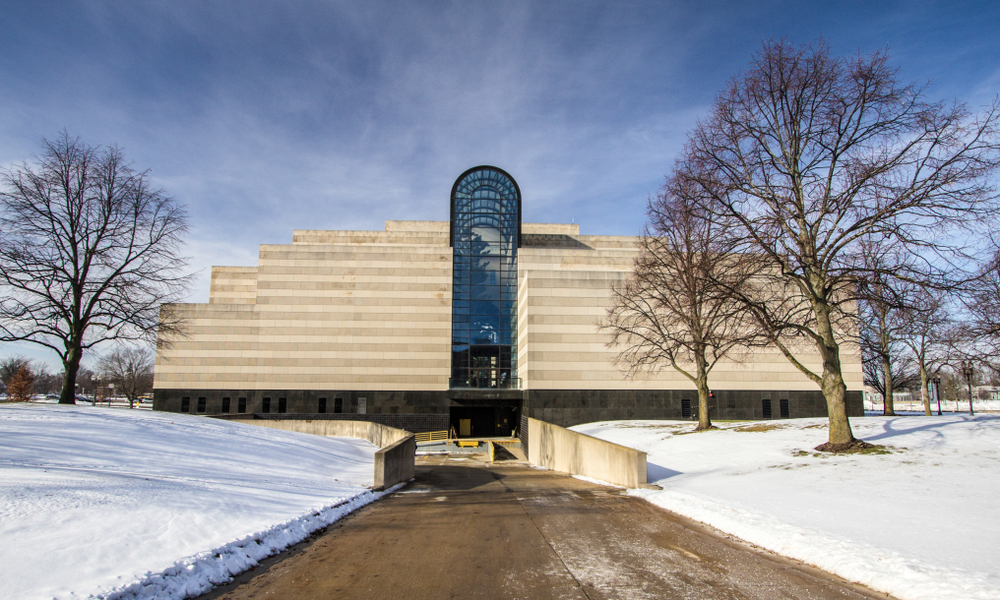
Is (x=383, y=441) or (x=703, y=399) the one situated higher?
(x=703, y=399)

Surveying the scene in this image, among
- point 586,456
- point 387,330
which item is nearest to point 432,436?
point 387,330

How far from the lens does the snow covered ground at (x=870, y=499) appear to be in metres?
6.25

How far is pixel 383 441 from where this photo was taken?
1115 inches

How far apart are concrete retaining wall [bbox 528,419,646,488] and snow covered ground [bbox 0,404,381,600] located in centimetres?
675

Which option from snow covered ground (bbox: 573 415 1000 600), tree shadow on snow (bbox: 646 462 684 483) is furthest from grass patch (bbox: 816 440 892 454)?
tree shadow on snow (bbox: 646 462 684 483)

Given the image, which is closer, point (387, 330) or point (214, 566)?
point (214, 566)

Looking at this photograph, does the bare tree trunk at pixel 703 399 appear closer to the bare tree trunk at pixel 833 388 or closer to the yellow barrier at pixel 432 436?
the bare tree trunk at pixel 833 388

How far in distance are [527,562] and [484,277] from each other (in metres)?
43.3

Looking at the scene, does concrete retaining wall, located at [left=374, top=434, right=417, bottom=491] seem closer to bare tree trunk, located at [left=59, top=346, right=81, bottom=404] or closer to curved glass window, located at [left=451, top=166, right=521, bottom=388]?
bare tree trunk, located at [left=59, top=346, right=81, bottom=404]

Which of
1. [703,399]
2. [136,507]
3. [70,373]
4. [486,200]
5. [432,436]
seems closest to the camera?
[136,507]

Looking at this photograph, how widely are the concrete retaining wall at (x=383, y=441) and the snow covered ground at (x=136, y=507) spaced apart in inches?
28.4

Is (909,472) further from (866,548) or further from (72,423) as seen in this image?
(72,423)

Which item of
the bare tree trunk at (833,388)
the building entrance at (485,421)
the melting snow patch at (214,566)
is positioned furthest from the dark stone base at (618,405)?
the melting snow patch at (214,566)

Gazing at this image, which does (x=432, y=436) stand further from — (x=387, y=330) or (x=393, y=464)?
(x=393, y=464)
